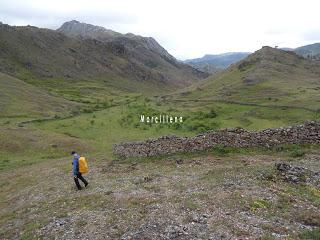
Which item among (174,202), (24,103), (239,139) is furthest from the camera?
(24,103)

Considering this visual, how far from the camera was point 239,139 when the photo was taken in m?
37.2

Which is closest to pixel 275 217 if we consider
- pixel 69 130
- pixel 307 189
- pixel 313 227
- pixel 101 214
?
pixel 313 227

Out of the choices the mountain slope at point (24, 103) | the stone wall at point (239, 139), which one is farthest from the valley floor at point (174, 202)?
the mountain slope at point (24, 103)

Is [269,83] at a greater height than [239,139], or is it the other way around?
[239,139]

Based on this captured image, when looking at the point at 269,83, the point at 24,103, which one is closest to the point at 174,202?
the point at 24,103

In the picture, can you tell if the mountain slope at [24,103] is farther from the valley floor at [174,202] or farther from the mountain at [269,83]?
the valley floor at [174,202]

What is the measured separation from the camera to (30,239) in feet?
75.9

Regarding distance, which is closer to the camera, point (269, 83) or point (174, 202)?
point (174, 202)

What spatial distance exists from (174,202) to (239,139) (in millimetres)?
13769

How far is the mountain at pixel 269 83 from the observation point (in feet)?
365

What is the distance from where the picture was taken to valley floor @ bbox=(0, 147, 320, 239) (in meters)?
21.7

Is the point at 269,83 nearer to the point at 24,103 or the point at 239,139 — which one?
the point at 24,103

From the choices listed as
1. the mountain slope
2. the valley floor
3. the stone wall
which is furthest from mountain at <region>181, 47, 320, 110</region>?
the valley floor

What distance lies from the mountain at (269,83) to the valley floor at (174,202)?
2469 inches
